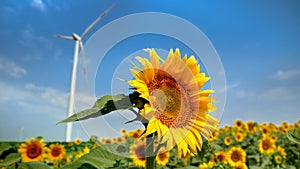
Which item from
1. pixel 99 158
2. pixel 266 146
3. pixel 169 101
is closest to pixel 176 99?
pixel 169 101

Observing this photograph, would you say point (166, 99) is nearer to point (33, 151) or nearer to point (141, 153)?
point (141, 153)

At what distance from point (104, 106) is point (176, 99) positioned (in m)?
0.34

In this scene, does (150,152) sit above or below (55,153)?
below

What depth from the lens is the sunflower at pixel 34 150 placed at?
3818 millimetres

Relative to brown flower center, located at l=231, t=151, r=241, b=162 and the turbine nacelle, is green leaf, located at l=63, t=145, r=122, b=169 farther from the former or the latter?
the turbine nacelle

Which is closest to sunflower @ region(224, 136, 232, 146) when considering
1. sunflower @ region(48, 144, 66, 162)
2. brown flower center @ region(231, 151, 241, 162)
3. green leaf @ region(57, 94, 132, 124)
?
brown flower center @ region(231, 151, 241, 162)

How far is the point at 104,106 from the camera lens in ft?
3.73

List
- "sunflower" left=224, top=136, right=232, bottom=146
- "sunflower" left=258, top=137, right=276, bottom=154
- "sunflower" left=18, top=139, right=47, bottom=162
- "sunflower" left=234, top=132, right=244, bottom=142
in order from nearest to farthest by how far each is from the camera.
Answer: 1. "sunflower" left=18, top=139, right=47, bottom=162
2. "sunflower" left=258, top=137, right=276, bottom=154
3. "sunflower" left=224, top=136, right=232, bottom=146
4. "sunflower" left=234, top=132, right=244, bottom=142

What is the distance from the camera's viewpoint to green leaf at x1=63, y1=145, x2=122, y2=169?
1.37 metres

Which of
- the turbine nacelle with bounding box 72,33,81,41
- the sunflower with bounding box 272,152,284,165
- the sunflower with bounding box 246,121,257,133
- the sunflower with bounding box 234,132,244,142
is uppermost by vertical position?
the turbine nacelle with bounding box 72,33,81,41

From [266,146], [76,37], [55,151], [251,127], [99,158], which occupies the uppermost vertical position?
[76,37]

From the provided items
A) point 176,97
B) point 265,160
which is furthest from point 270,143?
point 176,97

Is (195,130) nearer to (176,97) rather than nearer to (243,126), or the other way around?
(176,97)

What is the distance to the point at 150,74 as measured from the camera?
1.30m
